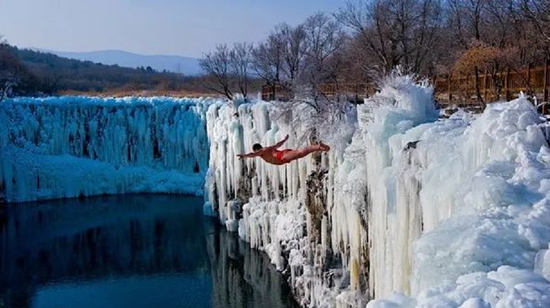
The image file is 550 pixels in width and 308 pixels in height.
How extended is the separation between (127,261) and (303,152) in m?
8.57

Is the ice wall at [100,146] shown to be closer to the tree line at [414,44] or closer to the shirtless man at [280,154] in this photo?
the tree line at [414,44]

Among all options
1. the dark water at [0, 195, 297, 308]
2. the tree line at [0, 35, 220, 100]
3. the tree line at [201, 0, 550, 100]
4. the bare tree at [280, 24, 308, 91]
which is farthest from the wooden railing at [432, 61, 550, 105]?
the tree line at [0, 35, 220, 100]

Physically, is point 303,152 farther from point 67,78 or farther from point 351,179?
point 67,78

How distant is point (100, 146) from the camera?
110 feet

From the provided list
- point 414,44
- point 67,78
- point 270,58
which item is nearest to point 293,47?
point 270,58

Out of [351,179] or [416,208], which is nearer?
[416,208]

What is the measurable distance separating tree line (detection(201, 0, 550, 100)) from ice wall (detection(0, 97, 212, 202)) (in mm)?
6511

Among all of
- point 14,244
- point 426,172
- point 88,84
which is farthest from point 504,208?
point 88,84

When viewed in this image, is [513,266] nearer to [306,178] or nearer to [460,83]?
[460,83]

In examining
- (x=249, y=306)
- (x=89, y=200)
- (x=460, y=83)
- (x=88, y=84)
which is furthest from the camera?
(x=88, y=84)

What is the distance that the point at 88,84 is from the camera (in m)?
70.6

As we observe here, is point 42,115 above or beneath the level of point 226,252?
above

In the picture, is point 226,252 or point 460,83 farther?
point 226,252

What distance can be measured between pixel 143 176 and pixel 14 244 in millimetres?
11034
